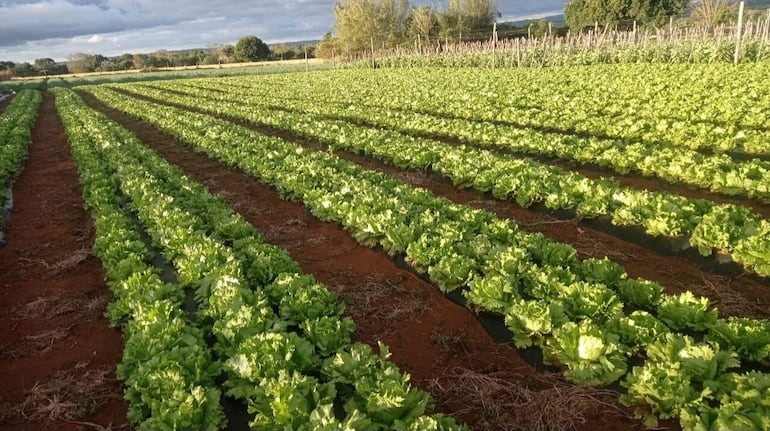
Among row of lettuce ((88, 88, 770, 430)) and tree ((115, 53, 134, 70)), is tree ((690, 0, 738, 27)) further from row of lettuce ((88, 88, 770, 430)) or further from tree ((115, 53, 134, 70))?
tree ((115, 53, 134, 70))

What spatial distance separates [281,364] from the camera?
4.57m

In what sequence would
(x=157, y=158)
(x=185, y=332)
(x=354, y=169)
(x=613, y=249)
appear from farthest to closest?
(x=157, y=158) → (x=354, y=169) → (x=613, y=249) → (x=185, y=332)

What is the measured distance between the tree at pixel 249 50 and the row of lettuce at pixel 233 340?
104 metres

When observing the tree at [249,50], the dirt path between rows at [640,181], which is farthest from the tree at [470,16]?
the dirt path between rows at [640,181]

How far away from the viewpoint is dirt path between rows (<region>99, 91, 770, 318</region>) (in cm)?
603

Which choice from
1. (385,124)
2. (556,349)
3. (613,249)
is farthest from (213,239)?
(385,124)

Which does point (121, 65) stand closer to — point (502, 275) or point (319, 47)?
point (319, 47)

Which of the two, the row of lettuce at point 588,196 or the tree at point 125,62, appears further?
the tree at point 125,62

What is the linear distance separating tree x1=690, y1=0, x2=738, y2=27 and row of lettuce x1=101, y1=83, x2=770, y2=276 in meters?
55.9

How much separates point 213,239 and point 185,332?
258 cm

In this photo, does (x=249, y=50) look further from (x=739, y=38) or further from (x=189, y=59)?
(x=739, y=38)

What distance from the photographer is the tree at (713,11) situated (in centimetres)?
5628

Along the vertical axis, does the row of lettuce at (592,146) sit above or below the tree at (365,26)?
below

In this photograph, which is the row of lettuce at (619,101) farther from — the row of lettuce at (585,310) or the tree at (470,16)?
the tree at (470,16)
